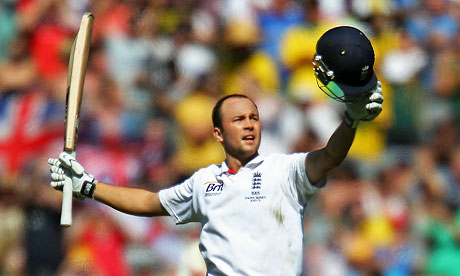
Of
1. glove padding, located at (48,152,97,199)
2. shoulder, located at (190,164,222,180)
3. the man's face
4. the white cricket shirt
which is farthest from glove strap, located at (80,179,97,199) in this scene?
the man's face

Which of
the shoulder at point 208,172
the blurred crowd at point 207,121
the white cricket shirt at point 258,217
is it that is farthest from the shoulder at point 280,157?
the blurred crowd at point 207,121

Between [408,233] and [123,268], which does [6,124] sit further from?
[408,233]

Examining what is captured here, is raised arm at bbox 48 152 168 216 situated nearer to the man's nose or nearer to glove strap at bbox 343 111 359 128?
the man's nose

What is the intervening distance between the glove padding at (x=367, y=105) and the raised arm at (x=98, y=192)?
1732 mm

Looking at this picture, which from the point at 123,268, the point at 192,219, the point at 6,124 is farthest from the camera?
the point at 6,124

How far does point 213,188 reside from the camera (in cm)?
649

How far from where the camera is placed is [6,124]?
1091 centimetres

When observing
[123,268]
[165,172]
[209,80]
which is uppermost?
[209,80]

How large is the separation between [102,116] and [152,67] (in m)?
0.93

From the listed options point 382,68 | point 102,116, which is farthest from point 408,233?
point 102,116

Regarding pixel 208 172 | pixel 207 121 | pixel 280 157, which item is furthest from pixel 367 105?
pixel 207 121

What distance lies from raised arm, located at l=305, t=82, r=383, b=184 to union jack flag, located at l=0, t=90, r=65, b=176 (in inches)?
207

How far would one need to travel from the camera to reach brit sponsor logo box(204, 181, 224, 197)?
21.2 feet

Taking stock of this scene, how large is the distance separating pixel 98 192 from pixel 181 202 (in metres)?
0.63
